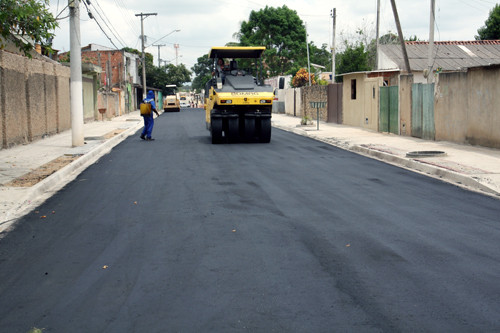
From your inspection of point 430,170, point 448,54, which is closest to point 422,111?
point 430,170

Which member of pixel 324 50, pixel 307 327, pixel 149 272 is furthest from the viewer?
pixel 324 50

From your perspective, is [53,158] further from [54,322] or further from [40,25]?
[54,322]

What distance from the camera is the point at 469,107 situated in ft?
57.2

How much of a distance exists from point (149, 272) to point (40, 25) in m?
7.18

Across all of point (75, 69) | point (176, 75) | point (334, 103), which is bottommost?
point (334, 103)

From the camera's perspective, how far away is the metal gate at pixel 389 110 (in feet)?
75.0

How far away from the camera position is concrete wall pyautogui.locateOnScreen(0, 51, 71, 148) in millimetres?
18266

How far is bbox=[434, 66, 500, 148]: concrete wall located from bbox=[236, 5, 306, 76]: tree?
178 ft

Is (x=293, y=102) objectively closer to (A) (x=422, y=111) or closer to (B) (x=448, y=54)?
(B) (x=448, y=54)

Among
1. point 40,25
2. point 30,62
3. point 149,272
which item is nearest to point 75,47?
point 30,62

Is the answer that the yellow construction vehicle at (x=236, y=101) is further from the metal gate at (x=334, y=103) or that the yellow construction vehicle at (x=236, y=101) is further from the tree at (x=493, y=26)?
the tree at (x=493, y=26)

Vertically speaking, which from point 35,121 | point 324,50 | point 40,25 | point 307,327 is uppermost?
point 324,50

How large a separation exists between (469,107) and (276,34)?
57.2 metres

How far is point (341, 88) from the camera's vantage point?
3206 cm
